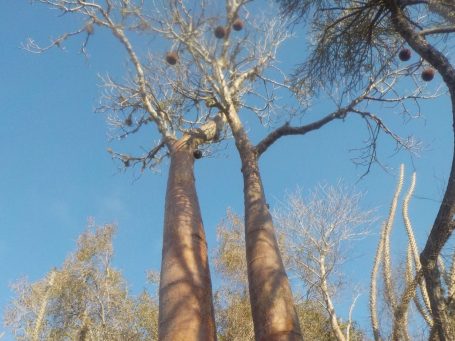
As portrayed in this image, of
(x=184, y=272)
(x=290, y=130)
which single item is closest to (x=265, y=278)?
(x=184, y=272)

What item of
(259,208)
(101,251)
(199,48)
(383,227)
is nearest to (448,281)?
(259,208)

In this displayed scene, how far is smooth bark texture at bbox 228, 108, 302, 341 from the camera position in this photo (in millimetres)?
2971

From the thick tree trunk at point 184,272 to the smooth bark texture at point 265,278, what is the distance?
0.34 meters

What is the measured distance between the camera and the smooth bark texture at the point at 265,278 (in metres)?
2.97

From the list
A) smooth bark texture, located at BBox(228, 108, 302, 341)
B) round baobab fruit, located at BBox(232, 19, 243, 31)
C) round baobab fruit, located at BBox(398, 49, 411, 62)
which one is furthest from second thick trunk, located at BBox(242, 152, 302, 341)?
round baobab fruit, located at BBox(232, 19, 243, 31)

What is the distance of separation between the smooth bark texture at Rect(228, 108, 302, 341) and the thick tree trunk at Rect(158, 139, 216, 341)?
340 millimetres

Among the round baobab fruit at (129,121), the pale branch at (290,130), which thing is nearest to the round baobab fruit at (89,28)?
the round baobab fruit at (129,121)

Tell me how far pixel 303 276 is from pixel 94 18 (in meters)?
8.02

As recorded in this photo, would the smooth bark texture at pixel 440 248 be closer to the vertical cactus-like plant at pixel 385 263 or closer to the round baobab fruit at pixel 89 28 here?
the vertical cactus-like plant at pixel 385 263

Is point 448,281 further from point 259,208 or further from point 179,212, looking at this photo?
point 179,212

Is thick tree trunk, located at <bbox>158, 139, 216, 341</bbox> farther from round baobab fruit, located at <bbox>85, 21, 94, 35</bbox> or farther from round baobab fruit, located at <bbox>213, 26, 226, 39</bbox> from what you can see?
round baobab fruit, located at <bbox>85, 21, 94, 35</bbox>

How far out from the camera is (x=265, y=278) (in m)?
3.33

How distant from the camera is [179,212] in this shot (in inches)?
149

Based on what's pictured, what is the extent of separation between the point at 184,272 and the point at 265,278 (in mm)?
615
